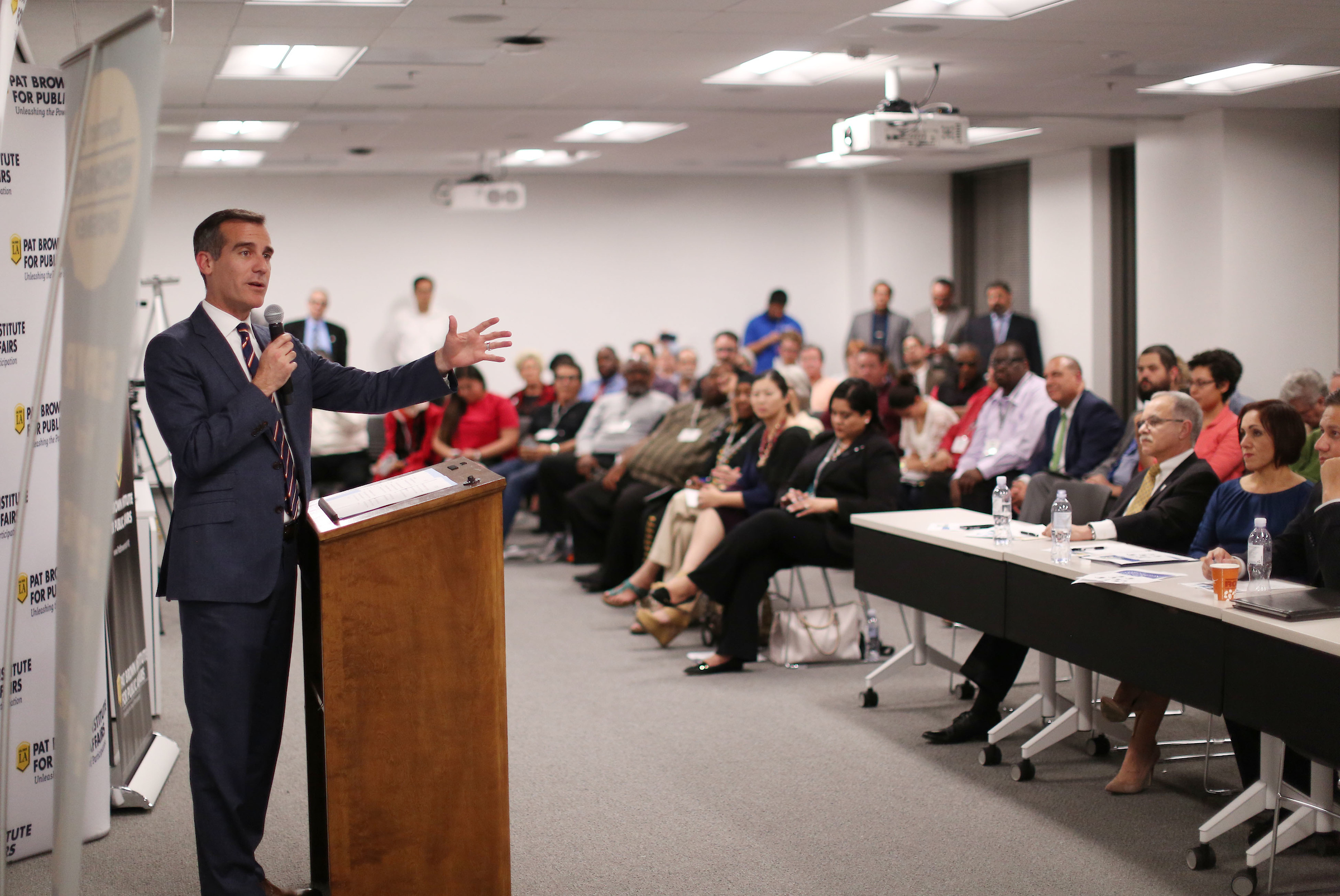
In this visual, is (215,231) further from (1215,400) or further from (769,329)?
(769,329)

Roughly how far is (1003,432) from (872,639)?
1827mm

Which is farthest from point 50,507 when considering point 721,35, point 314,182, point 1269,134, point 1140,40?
point 314,182

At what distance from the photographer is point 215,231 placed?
253 cm

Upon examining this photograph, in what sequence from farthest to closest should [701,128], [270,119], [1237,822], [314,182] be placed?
1. [314,182]
2. [701,128]
3. [270,119]
4. [1237,822]

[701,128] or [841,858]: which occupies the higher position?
[701,128]

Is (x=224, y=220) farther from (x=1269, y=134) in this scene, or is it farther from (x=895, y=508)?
(x=1269, y=134)

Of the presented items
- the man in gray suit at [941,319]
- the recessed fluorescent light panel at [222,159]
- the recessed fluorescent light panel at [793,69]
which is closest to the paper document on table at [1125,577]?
the recessed fluorescent light panel at [793,69]

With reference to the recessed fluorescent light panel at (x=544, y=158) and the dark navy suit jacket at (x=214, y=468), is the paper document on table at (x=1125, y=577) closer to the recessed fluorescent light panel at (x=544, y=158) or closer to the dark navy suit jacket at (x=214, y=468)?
the dark navy suit jacket at (x=214, y=468)

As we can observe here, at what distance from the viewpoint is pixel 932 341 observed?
12148mm

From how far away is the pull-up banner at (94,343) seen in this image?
1.73 metres

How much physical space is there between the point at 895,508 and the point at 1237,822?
2141mm

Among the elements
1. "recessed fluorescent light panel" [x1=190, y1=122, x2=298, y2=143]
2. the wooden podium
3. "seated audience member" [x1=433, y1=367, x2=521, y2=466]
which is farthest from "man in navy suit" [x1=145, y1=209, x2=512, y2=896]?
"recessed fluorescent light panel" [x1=190, y1=122, x2=298, y2=143]

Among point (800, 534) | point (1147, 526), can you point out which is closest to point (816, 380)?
point (800, 534)

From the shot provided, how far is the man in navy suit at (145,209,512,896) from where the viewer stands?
2.49 meters
